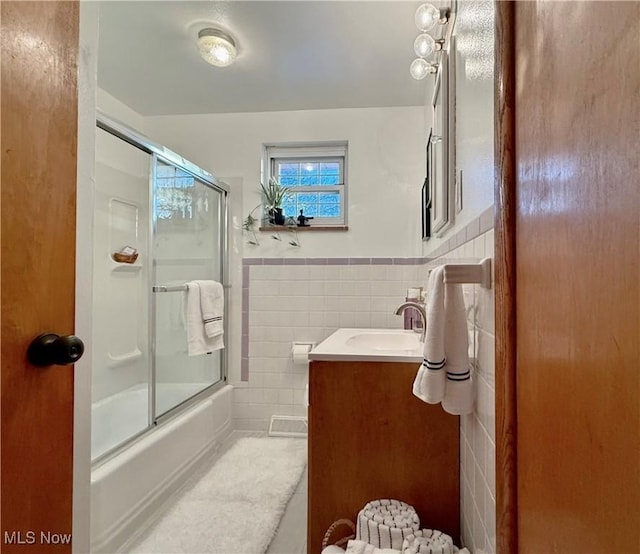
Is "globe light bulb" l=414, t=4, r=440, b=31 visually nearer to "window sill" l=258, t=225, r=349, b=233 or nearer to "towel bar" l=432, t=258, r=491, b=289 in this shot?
"towel bar" l=432, t=258, r=491, b=289

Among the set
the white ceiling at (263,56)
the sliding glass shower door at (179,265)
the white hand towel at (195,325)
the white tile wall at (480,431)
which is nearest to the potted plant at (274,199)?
the sliding glass shower door at (179,265)

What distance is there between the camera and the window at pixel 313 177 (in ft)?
8.96

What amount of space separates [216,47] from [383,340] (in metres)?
1.80

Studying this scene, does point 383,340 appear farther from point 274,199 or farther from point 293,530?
point 274,199

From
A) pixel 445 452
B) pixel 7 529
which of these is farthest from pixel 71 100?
pixel 445 452

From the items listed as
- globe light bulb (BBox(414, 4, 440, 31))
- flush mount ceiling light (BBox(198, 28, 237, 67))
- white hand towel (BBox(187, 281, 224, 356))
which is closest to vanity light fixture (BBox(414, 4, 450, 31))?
globe light bulb (BBox(414, 4, 440, 31))

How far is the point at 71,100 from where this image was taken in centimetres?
71

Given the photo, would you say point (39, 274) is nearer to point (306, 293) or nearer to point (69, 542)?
point (69, 542)

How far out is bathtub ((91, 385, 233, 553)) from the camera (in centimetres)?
141

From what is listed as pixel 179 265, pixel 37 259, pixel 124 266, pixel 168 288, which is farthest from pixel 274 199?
pixel 37 259

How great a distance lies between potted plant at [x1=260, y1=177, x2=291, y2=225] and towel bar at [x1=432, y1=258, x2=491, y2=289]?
1917 mm

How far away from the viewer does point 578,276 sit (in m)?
0.45

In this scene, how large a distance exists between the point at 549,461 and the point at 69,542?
2.93ft

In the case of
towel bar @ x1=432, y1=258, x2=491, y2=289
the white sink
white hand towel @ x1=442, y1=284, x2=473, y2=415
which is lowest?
the white sink
